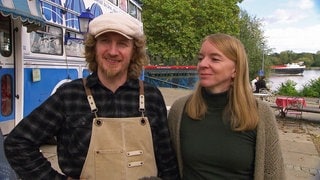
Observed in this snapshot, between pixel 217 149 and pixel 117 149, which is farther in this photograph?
pixel 217 149

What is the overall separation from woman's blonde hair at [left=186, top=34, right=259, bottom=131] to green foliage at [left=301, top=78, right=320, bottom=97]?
21254 millimetres

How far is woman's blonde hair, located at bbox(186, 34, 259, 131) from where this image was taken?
220cm

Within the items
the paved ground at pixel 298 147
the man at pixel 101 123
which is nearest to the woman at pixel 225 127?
the man at pixel 101 123

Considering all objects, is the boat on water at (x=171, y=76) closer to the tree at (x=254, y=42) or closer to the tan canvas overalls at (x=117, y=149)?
the tree at (x=254, y=42)

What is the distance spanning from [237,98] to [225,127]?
0.18 meters

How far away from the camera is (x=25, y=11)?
5.52 metres

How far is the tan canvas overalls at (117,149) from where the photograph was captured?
6.33 ft

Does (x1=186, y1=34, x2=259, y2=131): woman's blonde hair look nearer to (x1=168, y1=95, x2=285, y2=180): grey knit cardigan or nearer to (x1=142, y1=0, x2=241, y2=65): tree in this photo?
(x1=168, y1=95, x2=285, y2=180): grey knit cardigan

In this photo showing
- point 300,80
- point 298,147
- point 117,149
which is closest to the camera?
point 117,149

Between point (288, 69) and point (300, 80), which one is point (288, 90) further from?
point (288, 69)

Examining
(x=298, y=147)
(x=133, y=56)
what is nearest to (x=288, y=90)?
(x=298, y=147)

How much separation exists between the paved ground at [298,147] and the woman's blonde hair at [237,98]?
177cm

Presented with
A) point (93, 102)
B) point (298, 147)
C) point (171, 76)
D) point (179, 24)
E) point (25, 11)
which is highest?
point (179, 24)

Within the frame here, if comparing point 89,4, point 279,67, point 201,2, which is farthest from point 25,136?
point 279,67
